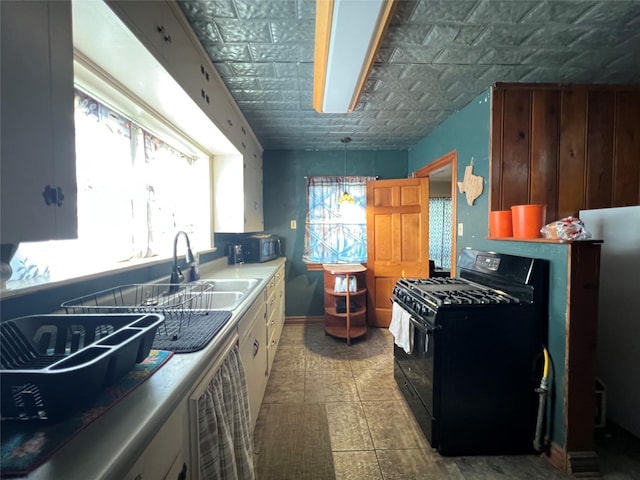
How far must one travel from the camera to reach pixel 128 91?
4.57 feet

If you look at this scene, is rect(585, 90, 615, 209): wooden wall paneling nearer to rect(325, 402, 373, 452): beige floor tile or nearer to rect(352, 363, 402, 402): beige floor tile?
rect(352, 363, 402, 402): beige floor tile

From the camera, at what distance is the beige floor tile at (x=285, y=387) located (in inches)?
81.9

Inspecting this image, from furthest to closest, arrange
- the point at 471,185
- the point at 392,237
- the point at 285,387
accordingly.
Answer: the point at 392,237, the point at 471,185, the point at 285,387

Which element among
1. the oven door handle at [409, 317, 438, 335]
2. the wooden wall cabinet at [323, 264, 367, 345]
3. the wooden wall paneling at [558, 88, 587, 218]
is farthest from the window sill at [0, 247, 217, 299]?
the wooden wall paneling at [558, 88, 587, 218]

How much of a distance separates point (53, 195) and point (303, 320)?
3399 millimetres

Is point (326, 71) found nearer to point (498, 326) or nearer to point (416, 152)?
point (498, 326)

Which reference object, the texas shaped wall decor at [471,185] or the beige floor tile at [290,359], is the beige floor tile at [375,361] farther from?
the texas shaped wall decor at [471,185]

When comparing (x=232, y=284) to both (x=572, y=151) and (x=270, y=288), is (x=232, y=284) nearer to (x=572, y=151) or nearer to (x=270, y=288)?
(x=270, y=288)

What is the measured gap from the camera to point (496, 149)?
2117 millimetres

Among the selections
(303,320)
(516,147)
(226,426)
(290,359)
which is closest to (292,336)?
(303,320)

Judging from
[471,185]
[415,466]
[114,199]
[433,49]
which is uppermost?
[433,49]

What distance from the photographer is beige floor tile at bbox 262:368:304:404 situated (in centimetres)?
208

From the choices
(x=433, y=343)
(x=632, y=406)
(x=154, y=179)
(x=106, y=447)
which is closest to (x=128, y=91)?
(x=154, y=179)

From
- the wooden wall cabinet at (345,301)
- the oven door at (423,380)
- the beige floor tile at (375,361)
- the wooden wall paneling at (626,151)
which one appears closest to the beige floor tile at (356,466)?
the oven door at (423,380)
